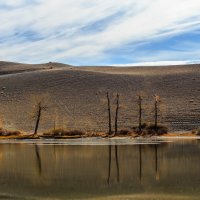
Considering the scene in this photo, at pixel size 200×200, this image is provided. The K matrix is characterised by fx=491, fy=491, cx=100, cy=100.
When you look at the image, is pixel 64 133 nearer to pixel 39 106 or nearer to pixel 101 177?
pixel 39 106

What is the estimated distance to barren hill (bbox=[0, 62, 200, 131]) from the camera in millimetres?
86875

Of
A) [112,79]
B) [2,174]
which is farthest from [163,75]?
[2,174]

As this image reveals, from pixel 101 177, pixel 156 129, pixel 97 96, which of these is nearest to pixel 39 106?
pixel 156 129

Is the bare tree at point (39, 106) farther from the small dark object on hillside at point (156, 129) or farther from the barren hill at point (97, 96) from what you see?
the small dark object on hillside at point (156, 129)

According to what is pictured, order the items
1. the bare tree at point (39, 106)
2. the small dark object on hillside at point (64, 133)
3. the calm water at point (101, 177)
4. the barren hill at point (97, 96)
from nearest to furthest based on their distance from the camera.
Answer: the calm water at point (101, 177) → the small dark object on hillside at point (64, 133) → the bare tree at point (39, 106) → the barren hill at point (97, 96)

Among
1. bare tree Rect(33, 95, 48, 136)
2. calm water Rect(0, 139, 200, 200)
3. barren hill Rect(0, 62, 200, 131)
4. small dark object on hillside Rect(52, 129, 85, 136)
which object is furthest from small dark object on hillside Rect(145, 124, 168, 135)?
calm water Rect(0, 139, 200, 200)

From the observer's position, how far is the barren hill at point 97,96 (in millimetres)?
86875

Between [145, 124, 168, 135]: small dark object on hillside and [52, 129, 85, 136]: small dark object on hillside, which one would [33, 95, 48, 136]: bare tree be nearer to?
[52, 129, 85, 136]: small dark object on hillside

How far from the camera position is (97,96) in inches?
3962

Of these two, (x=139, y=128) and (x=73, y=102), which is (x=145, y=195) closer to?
(x=139, y=128)

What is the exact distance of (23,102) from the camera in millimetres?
99812

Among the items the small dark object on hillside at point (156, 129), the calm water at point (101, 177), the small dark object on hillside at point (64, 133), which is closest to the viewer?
the calm water at point (101, 177)

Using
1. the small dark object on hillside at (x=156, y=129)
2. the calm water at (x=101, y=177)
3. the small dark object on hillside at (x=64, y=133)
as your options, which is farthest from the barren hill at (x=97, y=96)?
the calm water at (x=101, y=177)

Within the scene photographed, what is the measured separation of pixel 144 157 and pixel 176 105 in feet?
198
